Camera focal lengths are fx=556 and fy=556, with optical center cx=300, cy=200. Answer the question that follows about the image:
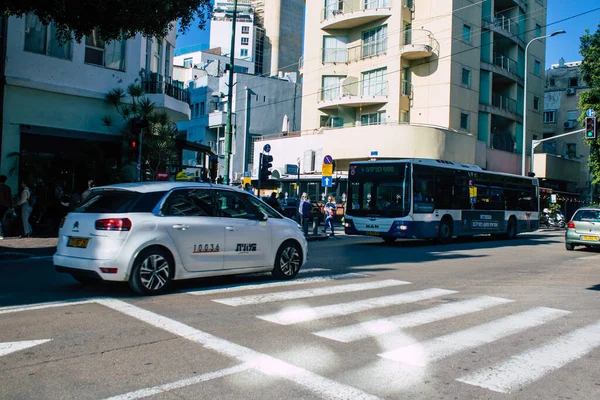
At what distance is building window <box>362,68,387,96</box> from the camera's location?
122ft

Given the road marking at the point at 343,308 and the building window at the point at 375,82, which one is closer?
the road marking at the point at 343,308

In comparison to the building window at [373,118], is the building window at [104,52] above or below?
below

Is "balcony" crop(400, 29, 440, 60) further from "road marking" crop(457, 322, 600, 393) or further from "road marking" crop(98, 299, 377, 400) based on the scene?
"road marking" crop(98, 299, 377, 400)

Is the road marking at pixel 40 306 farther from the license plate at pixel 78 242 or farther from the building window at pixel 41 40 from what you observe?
the building window at pixel 41 40

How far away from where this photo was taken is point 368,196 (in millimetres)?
19000

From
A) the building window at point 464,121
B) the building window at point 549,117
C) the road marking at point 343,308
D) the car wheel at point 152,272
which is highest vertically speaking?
the building window at point 549,117

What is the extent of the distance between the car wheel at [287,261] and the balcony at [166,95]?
13870 millimetres

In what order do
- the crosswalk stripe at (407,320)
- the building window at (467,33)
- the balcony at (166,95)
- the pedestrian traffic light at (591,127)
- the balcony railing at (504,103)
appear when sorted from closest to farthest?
1. the crosswalk stripe at (407,320)
2. the balcony at (166,95)
3. the pedestrian traffic light at (591,127)
4. the building window at (467,33)
5. the balcony railing at (504,103)

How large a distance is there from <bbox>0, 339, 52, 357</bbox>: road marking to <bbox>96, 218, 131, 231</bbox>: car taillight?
2.29m

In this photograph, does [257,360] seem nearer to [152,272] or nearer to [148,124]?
[152,272]

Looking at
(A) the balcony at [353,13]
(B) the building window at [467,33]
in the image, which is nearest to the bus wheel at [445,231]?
(B) the building window at [467,33]

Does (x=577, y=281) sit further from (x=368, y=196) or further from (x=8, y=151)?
(x=8, y=151)

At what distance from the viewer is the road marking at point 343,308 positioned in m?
6.80

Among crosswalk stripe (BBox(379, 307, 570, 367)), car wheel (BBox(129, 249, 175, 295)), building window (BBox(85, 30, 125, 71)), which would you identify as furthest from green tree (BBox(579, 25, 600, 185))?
car wheel (BBox(129, 249, 175, 295))
